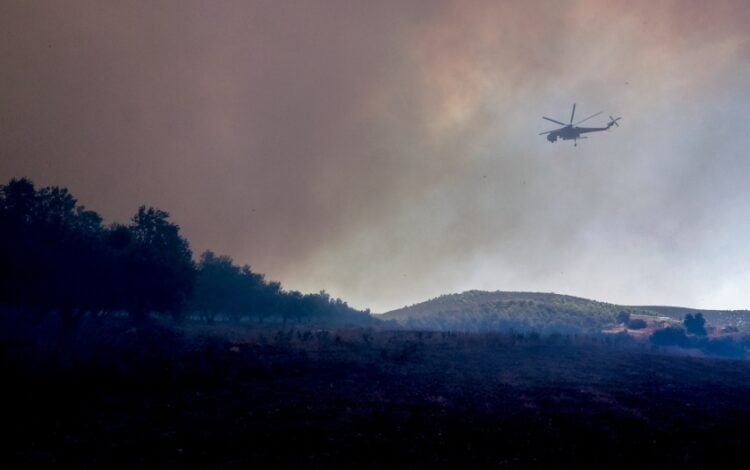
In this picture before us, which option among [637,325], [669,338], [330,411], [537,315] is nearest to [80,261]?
[330,411]

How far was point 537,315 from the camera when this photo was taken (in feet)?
389

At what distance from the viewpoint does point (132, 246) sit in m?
41.4

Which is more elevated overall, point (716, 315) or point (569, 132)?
point (569, 132)

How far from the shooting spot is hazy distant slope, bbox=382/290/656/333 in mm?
105575

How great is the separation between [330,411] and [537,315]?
11489cm

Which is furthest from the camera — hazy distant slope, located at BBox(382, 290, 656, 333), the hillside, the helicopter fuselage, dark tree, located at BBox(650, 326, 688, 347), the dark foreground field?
the hillside

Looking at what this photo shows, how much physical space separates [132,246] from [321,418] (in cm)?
3513

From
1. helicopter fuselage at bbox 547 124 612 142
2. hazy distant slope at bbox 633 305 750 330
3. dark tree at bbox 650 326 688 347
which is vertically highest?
helicopter fuselage at bbox 547 124 612 142

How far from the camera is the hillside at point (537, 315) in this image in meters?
106

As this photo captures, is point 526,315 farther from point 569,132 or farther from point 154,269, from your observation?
point 154,269

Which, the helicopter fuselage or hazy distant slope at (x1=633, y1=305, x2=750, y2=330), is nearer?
the helicopter fuselage

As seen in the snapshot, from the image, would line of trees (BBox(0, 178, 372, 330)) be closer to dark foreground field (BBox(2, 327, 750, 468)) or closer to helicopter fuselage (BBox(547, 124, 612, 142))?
dark foreground field (BBox(2, 327, 750, 468))

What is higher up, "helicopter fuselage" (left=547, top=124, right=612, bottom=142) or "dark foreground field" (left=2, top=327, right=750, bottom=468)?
"helicopter fuselage" (left=547, top=124, right=612, bottom=142)

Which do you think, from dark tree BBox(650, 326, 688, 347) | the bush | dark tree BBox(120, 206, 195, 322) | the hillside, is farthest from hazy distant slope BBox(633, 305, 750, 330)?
dark tree BBox(120, 206, 195, 322)
